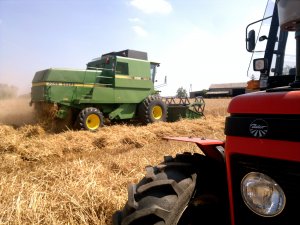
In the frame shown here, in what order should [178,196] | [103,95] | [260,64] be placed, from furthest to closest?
1. [103,95]
2. [260,64]
3. [178,196]

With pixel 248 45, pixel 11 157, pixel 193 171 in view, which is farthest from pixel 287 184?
pixel 11 157

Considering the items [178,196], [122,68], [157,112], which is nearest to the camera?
[178,196]

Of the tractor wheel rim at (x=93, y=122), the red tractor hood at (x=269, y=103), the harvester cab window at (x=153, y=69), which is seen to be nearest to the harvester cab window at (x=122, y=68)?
the harvester cab window at (x=153, y=69)

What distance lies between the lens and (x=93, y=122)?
10.6 metres

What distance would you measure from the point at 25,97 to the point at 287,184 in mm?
13080

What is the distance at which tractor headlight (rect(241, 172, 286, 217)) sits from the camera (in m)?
1.55

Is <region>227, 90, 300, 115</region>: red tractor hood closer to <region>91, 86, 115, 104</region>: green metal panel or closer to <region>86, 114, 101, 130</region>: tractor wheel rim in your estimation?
<region>86, 114, 101, 130</region>: tractor wheel rim

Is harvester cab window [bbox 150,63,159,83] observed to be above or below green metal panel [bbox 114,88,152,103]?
above

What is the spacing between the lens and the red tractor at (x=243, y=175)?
1.51m

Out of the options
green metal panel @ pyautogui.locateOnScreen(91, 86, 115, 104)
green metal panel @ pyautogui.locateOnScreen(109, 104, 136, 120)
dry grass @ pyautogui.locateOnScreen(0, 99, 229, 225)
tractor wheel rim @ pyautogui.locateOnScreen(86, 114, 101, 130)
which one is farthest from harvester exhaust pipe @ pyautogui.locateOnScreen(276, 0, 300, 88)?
green metal panel @ pyautogui.locateOnScreen(109, 104, 136, 120)

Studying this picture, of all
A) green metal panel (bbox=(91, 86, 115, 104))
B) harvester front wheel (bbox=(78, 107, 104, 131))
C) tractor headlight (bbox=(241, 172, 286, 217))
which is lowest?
harvester front wheel (bbox=(78, 107, 104, 131))

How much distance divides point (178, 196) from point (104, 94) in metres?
9.44

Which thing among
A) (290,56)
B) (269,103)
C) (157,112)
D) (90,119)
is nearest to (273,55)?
(290,56)

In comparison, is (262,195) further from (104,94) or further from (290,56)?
(104,94)
